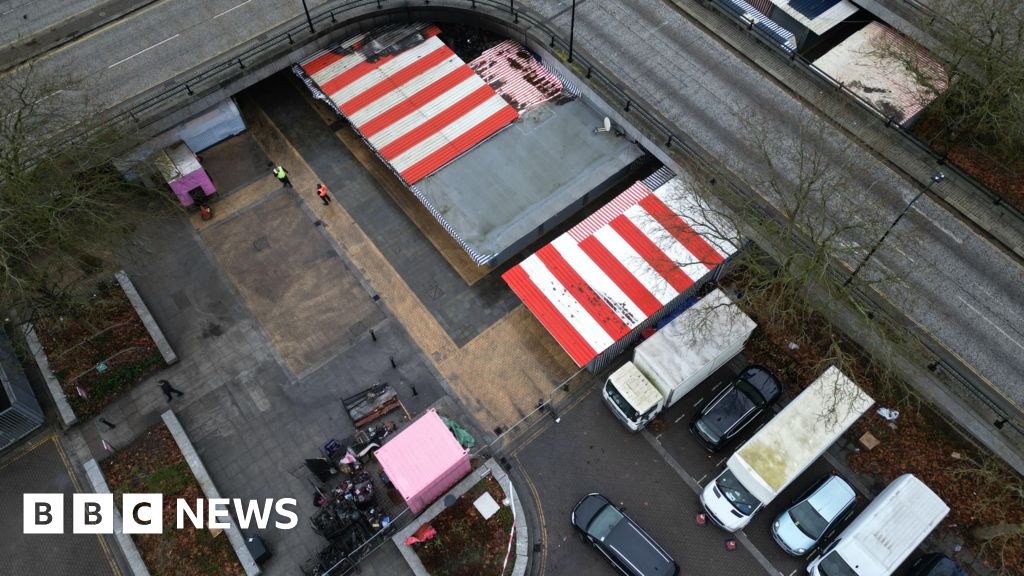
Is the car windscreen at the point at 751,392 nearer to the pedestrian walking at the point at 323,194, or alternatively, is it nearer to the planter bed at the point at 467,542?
the planter bed at the point at 467,542

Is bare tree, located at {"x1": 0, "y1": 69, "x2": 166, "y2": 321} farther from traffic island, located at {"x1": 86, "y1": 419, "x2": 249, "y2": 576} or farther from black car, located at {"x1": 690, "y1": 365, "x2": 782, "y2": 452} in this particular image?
black car, located at {"x1": 690, "y1": 365, "x2": 782, "y2": 452}

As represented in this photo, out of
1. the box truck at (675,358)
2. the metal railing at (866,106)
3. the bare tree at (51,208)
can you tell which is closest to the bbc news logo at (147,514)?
the bare tree at (51,208)

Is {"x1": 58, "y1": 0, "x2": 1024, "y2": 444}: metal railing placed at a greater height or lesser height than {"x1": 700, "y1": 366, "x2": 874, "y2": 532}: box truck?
greater

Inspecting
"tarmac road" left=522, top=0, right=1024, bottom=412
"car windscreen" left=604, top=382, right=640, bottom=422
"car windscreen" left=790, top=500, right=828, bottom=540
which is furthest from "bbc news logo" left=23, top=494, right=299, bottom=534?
"tarmac road" left=522, top=0, right=1024, bottom=412

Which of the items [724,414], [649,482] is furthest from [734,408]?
[649,482]

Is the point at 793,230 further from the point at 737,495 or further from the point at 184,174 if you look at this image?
the point at 184,174

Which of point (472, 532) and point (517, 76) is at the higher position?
point (517, 76)
